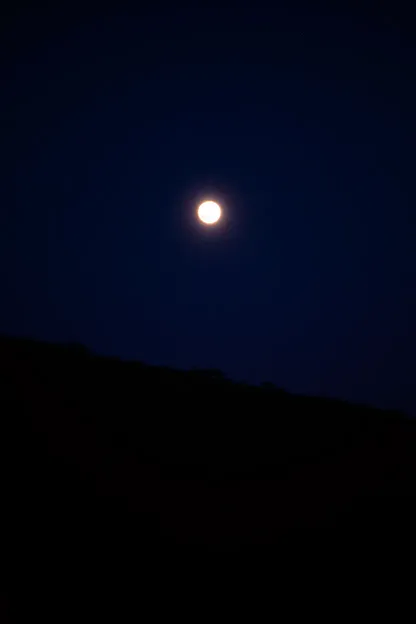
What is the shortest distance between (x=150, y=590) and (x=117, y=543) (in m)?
0.39

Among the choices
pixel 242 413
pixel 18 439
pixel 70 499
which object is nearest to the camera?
pixel 70 499

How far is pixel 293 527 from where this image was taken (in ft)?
10.6

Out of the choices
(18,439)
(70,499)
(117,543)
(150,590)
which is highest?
(18,439)

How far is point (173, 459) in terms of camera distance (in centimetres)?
330

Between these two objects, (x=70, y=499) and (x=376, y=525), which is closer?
(x=70, y=499)

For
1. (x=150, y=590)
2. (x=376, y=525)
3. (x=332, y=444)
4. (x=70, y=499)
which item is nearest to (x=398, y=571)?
(x=376, y=525)

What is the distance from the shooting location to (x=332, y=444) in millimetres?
3926

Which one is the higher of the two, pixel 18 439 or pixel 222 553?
pixel 18 439

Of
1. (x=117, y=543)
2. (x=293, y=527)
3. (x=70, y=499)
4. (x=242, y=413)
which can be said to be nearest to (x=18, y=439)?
(x=70, y=499)

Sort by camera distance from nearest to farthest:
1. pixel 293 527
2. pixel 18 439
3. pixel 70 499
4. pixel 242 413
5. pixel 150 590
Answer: pixel 150 590 → pixel 70 499 → pixel 18 439 → pixel 293 527 → pixel 242 413

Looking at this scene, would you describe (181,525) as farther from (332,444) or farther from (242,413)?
(332,444)

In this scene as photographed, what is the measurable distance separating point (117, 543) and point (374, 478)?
2683 millimetres

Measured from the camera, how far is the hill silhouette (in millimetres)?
2816

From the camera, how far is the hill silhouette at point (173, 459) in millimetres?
2816
